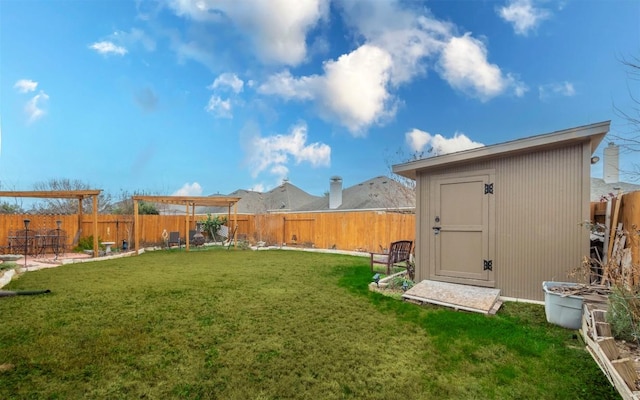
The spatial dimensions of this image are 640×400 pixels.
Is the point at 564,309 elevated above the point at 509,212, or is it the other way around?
the point at 509,212

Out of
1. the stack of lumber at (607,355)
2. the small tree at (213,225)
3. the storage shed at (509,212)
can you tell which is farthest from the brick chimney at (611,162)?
the small tree at (213,225)

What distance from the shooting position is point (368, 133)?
1448 centimetres

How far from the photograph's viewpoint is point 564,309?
11.1 ft

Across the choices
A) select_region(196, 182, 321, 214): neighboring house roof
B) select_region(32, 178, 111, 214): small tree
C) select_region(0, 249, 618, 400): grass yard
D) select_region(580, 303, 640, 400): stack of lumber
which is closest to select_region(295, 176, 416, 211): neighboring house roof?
select_region(196, 182, 321, 214): neighboring house roof

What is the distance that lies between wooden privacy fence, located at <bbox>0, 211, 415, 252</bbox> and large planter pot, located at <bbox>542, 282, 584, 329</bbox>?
6762 mm

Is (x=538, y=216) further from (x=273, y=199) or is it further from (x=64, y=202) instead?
(x=273, y=199)

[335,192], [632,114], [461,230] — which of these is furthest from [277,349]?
[335,192]

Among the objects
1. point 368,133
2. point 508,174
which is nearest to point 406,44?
point 368,133

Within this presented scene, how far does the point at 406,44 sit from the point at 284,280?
7.91 metres

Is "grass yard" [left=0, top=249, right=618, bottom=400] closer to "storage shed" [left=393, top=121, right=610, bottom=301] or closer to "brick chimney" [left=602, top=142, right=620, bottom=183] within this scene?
"storage shed" [left=393, top=121, right=610, bottom=301]

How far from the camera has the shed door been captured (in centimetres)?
473

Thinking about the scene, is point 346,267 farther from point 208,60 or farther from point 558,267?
point 208,60

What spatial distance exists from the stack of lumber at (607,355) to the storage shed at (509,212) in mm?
1268

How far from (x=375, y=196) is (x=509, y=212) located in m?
12.8
